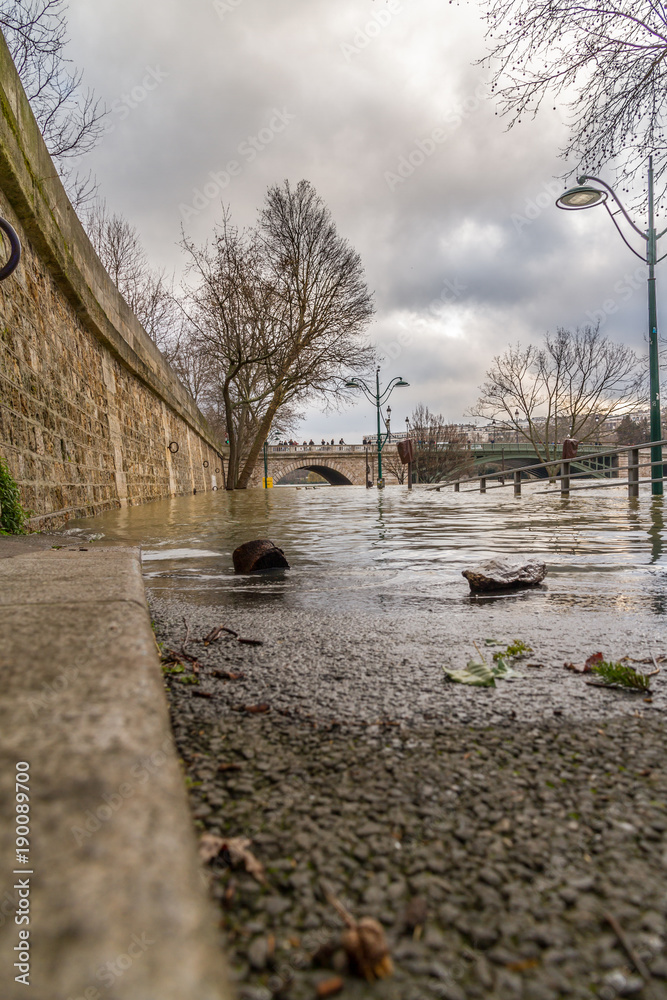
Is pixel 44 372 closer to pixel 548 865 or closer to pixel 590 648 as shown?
pixel 590 648

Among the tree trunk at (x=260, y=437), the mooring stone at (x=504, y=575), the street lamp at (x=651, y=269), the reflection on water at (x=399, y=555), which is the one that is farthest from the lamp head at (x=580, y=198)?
the tree trunk at (x=260, y=437)

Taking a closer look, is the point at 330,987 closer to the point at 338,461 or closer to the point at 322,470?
the point at 338,461

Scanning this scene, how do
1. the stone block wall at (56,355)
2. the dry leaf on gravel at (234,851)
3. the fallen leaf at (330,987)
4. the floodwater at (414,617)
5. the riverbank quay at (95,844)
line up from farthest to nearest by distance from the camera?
the stone block wall at (56,355)
the floodwater at (414,617)
the dry leaf on gravel at (234,851)
the fallen leaf at (330,987)
the riverbank quay at (95,844)

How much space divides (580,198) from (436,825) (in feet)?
44.8

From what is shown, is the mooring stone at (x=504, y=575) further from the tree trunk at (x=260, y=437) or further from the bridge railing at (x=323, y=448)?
the bridge railing at (x=323, y=448)

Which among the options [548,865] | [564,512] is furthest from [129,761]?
[564,512]

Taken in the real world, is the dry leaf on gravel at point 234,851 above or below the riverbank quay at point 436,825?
above

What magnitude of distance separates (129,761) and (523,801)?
0.62m

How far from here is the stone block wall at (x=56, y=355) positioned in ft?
14.3

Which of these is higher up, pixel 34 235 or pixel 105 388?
pixel 34 235

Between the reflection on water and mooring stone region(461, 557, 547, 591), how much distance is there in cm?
9

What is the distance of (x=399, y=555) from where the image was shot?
13.1 ft

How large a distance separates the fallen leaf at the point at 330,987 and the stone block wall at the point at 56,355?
411 centimetres

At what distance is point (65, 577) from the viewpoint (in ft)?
5.73
